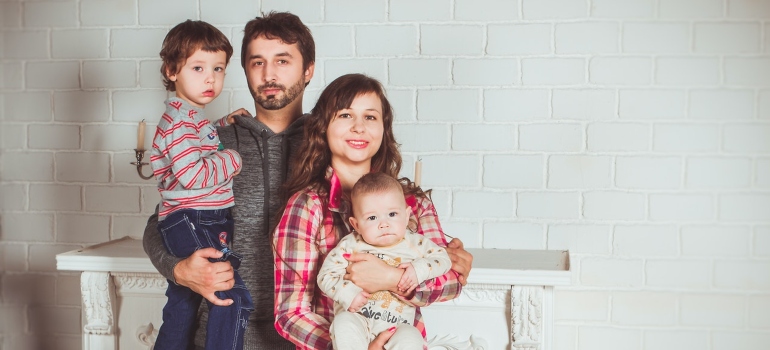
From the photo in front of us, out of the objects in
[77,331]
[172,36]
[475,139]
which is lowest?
[77,331]

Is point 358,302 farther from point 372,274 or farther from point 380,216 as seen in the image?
point 380,216

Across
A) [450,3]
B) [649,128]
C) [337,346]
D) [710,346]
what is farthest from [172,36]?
[710,346]

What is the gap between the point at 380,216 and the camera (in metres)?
1.83

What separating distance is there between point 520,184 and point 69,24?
73.0 inches

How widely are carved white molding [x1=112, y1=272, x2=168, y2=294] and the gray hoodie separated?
519 millimetres

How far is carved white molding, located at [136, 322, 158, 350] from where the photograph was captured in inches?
108

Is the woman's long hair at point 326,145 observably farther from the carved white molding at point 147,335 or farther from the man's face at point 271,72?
the carved white molding at point 147,335

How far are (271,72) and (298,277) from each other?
62 centimetres

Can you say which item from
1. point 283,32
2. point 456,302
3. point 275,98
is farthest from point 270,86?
point 456,302

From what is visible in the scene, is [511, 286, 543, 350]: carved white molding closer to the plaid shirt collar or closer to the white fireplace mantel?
the white fireplace mantel

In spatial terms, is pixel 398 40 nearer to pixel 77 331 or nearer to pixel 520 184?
pixel 520 184

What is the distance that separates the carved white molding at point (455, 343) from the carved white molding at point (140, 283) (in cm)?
91

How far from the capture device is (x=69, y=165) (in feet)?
10.6

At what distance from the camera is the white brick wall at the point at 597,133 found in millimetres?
2900
